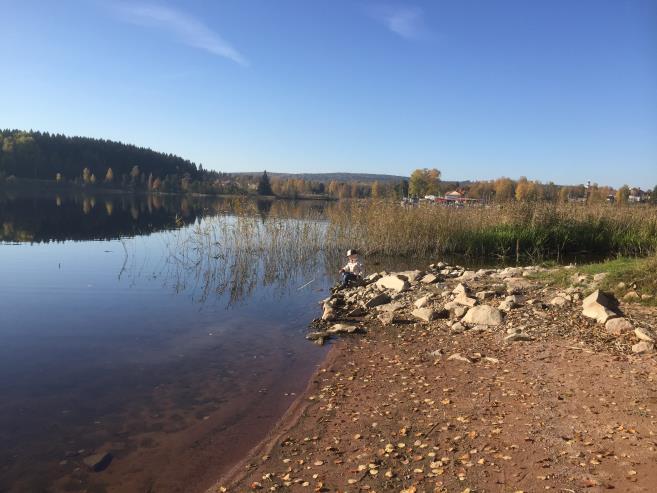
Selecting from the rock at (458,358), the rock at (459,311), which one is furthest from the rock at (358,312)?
the rock at (458,358)

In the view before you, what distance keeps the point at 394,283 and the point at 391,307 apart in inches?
59.0

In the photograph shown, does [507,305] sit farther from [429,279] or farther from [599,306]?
[429,279]

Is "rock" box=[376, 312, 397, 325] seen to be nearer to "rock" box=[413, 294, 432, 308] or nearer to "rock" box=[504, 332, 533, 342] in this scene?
"rock" box=[413, 294, 432, 308]

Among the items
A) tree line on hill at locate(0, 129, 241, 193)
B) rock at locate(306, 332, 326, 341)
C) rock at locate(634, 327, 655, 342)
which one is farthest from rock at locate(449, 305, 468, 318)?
tree line on hill at locate(0, 129, 241, 193)

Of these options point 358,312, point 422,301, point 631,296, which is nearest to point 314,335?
point 358,312

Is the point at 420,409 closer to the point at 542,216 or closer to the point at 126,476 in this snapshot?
the point at 126,476

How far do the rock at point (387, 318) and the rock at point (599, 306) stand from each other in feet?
11.3

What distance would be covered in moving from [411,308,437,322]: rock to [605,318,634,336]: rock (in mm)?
3039

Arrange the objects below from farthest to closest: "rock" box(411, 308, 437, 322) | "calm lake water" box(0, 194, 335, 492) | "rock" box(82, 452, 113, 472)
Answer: "rock" box(411, 308, 437, 322), "calm lake water" box(0, 194, 335, 492), "rock" box(82, 452, 113, 472)

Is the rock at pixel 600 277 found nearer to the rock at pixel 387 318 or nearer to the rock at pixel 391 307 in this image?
the rock at pixel 391 307

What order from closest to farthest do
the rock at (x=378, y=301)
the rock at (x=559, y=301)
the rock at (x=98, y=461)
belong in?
the rock at (x=98, y=461), the rock at (x=559, y=301), the rock at (x=378, y=301)

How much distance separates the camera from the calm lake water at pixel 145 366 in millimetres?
5027

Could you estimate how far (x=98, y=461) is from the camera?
4965mm

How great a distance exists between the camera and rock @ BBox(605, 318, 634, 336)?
24.4ft
